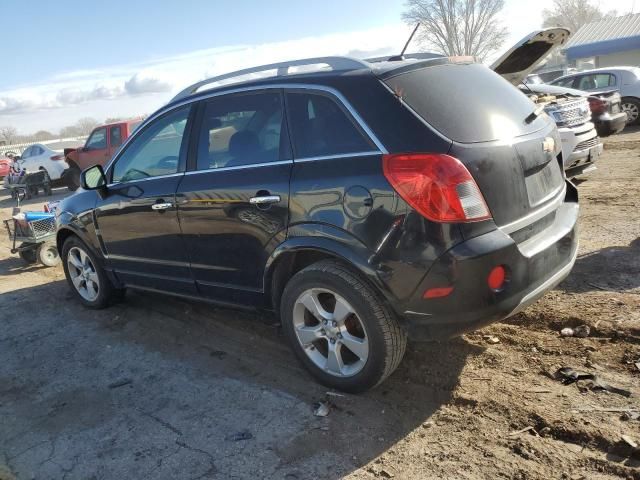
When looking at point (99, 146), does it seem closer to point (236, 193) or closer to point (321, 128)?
point (236, 193)

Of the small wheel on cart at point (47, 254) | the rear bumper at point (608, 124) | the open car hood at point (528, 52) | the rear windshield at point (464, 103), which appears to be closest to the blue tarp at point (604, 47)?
the rear bumper at point (608, 124)

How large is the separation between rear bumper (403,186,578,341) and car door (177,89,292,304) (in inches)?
39.3

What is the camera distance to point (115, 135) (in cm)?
1477

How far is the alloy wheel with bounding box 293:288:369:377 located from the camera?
10.8 ft

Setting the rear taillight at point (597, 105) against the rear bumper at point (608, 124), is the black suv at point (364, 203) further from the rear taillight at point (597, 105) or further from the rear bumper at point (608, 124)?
the rear taillight at point (597, 105)

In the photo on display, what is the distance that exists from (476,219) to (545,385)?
116cm

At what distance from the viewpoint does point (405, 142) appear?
9.70 ft

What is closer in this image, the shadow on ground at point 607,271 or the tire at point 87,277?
the shadow on ground at point 607,271

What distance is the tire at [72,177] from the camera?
55.4ft

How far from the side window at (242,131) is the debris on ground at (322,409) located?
1.53 m

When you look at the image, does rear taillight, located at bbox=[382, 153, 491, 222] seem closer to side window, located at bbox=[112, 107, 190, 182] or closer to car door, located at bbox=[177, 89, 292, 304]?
car door, located at bbox=[177, 89, 292, 304]

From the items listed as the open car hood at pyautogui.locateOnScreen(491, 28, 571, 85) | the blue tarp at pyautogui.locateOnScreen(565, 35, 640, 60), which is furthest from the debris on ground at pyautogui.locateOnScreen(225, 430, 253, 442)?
the blue tarp at pyautogui.locateOnScreen(565, 35, 640, 60)

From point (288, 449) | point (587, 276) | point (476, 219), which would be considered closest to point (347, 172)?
point (476, 219)

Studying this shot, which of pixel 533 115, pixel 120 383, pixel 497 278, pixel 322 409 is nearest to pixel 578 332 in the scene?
pixel 497 278
